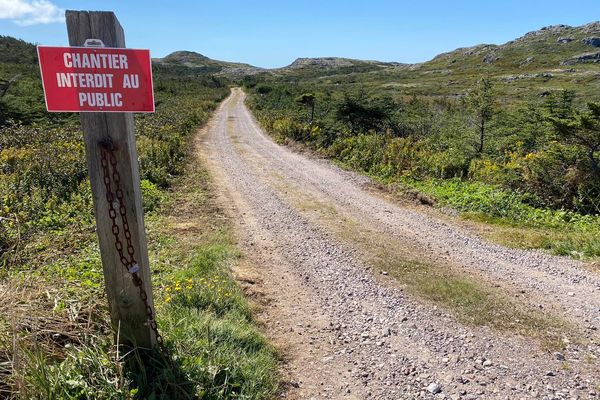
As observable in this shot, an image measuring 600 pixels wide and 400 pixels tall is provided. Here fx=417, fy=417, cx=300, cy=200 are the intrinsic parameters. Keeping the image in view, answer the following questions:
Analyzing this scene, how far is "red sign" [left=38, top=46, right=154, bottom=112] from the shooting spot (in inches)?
88.2

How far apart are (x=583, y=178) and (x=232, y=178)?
28.8 feet

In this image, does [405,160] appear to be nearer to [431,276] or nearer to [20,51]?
[431,276]

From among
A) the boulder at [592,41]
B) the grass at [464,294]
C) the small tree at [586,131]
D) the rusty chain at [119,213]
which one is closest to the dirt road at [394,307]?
the grass at [464,294]

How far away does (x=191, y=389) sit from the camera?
112 inches

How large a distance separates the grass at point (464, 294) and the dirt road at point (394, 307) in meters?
0.05

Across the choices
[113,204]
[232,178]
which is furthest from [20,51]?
[113,204]

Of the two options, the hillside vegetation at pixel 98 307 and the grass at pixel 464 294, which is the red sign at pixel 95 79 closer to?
the hillside vegetation at pixel 98 307

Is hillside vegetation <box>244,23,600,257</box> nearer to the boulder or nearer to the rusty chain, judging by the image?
the rusty chain

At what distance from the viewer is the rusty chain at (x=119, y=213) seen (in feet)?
8.25

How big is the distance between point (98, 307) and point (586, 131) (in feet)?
31.3

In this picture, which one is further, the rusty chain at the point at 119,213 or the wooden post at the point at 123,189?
the rusty chain at the point at 119,213

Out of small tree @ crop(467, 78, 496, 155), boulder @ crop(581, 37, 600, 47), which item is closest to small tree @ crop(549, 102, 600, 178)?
small tree @ crop(467, 78, 496, 155)

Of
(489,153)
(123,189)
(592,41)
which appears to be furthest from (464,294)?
(592,41)

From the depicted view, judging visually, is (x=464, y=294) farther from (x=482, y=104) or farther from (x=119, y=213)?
(x=482, y=104)
